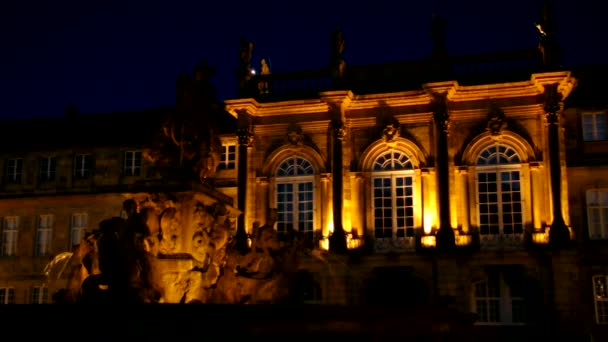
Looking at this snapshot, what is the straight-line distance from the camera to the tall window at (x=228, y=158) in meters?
33.9

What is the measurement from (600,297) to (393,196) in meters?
8.44

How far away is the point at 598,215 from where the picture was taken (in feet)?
97.1

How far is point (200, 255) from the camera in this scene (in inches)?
533

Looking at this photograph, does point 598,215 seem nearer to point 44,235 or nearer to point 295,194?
point 295,194

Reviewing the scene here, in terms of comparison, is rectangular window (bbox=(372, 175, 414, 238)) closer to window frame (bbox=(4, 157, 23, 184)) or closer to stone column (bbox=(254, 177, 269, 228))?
stone column (bbox=(254, 177, 269, 228))

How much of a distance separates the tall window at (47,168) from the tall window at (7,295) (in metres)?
5.20

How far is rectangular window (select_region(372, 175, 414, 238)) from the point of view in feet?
98.1

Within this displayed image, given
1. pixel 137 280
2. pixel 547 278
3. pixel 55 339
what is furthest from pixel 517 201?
pixel 55 339

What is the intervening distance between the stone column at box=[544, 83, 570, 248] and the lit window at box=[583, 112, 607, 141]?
2.43m

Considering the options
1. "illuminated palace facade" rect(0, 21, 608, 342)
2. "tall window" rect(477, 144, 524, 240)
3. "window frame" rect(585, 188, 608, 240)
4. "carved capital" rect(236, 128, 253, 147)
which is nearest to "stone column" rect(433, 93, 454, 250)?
"illuminated palace facade" rect(0, 21, 608, 342)

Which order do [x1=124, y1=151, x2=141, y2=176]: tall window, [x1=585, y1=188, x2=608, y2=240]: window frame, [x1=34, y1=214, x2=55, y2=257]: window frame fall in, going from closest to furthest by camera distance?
[x1=585, y1=188, x2=608, y2=240]: window frame < [x1=124, y1=151, x2=141, y2=176]: tall window < [x1=34, y1=214, x2=55, y2=257]: window frame

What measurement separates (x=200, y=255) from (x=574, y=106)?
21289 mm

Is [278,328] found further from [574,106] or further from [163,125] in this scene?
[574,106]

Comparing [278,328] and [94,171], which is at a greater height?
[94,171]
